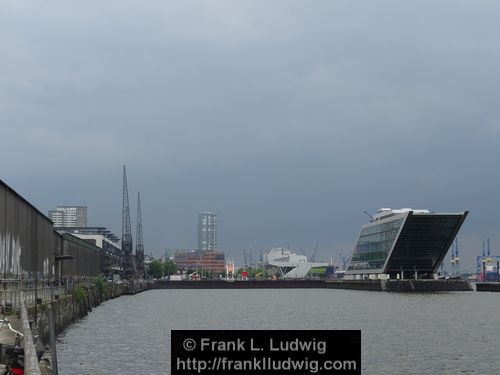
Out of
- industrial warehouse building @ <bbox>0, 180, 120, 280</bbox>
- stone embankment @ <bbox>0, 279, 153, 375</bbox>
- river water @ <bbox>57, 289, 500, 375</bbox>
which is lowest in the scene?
river water @ <bbox>57, 289, 500, 375</bbox>

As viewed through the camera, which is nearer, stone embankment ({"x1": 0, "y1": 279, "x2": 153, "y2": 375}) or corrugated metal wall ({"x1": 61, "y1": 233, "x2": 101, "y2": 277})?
stone embankment ({"x1": 0, "y1": 279, "x2": 153, "y2": 375})

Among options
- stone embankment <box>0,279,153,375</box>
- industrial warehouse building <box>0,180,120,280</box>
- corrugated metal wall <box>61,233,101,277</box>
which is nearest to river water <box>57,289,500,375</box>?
stone embankment <box>0,279,153,375</box>

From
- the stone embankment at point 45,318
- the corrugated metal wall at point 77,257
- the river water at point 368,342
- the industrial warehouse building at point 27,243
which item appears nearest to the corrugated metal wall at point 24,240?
the industrial warehouse building at point 27,243

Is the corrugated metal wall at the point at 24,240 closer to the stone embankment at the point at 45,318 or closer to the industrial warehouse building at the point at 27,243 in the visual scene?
the industrial warehouse building at the point at 27,243

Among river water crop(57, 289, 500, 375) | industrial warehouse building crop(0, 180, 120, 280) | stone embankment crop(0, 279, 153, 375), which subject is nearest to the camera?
stone embankment crop(0, 279, 153, 375)

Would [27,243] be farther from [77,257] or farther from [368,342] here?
[77,257]

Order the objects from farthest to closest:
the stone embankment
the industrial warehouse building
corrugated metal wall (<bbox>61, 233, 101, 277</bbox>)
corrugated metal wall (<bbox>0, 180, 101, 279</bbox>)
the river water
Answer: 1. corrugated metal wall (<bbox>61, 233, 101, 277</bbox>)
2. the industrial warehouse building
3. corrugated metal wall (<bbox>0, 180, 101, 279</bbox>)
4. the river water
5. the stone embankment

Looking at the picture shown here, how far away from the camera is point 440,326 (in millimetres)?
73250

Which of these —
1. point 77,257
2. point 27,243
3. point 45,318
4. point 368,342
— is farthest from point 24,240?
point 77,257

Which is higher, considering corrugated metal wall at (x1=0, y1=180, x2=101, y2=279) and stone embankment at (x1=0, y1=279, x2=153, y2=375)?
corrugated metal wall at (x1=0, y1=180, x2=101, y2=279)

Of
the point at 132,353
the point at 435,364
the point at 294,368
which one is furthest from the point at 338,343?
the point at 132,353

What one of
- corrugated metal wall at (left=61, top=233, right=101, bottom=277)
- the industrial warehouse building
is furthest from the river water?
corrugated metal wall at (left=61, top=233, right=101, bottom=277)

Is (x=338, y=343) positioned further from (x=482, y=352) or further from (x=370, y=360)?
(x=482, y=352)

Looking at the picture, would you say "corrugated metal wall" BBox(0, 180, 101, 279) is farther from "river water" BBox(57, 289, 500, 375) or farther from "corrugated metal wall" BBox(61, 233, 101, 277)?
"river water" BBox(57, 289, 500, 375)
